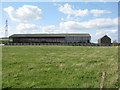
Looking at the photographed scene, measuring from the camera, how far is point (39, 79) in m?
8.17

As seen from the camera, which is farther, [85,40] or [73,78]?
[85,40]

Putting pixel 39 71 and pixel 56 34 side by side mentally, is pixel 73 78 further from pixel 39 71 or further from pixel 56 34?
pixel 56 34

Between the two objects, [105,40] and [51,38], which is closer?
[51,38]

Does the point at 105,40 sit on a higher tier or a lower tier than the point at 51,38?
lower

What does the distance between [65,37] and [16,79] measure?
243 ft

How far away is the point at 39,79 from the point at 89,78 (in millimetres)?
2627

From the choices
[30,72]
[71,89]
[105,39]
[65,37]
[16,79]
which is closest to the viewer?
[71,89]

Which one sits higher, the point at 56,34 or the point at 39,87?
the point at 56,34

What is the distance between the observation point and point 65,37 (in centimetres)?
8194

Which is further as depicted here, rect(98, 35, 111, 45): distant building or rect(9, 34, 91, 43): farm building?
rect(98, 35, 111, 45): distant building

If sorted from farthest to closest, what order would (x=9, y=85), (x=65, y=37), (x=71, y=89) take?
1. (x=65, y=37)
2. (x=9, y=85)
3. (x=71, y=89)

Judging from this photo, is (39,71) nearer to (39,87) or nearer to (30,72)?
(30,72)

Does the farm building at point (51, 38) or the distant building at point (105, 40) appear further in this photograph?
the distant building at point (105, 40)

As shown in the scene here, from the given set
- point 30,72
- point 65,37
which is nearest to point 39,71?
point 30,72
